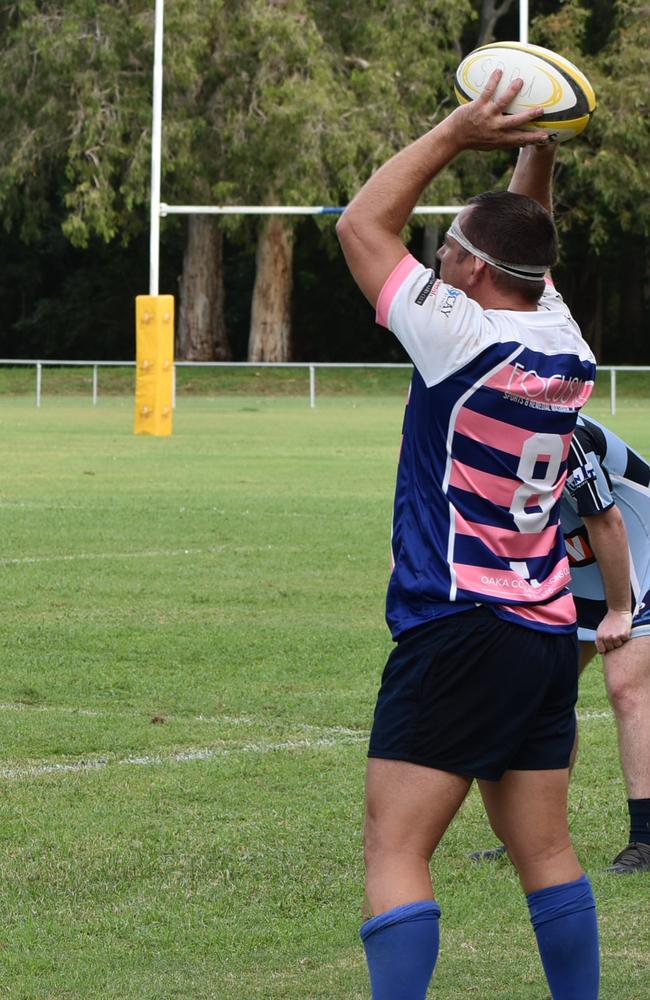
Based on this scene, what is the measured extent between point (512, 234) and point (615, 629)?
164cm

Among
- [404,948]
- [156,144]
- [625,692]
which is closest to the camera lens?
[404,948]

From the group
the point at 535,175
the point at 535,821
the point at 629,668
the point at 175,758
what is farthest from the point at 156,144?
the point at 535,821

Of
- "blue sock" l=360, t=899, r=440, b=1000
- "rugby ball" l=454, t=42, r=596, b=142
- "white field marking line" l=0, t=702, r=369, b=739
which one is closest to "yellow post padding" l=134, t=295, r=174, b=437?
"white field marking line" l=0, t=702, r=369, b=739

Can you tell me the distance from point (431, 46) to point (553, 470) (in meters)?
39.1

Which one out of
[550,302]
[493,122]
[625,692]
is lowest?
[625,692]

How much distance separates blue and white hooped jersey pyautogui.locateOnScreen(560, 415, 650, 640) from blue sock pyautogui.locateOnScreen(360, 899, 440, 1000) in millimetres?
1834

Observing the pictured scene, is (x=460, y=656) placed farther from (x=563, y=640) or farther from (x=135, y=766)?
(x=135, y=766)

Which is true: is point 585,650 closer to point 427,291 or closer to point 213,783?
point 213,783

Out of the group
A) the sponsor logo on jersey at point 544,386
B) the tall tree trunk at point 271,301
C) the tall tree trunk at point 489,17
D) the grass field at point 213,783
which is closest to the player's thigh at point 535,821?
the grass field at point 213,783

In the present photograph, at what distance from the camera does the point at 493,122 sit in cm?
358

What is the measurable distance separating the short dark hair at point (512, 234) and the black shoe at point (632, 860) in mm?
2332

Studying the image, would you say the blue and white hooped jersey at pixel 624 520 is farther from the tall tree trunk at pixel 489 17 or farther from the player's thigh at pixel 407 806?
the tall tree trunk at pixel 489 17

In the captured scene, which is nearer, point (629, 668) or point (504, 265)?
point (504, 265)

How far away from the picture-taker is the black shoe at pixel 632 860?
523 cm
